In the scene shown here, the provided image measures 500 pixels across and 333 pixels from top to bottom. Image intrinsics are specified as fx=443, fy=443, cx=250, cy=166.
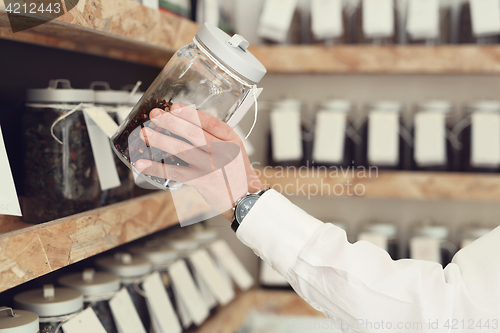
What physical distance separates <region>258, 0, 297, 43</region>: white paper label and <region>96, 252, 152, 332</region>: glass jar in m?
0.84

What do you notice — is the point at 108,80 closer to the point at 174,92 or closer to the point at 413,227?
the point at 174,92

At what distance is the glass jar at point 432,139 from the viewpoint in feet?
4.44

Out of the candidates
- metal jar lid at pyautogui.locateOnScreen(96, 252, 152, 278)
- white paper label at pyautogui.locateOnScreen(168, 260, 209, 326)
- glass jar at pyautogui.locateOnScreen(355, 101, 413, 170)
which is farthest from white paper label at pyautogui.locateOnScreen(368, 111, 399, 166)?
metal jar lid at pyautogui.locateOnScreen(96, 252, 152, 278)

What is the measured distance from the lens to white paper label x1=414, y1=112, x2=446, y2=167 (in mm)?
1353

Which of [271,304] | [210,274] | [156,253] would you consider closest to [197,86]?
[156,253]

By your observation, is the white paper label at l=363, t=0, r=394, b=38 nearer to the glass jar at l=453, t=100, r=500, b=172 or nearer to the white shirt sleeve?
the glass jar at l=453, t=100, r=500, b=172

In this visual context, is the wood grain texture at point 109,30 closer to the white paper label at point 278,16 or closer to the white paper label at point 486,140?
the white paper label at point 278,16

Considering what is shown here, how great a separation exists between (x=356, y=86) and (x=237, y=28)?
50cm

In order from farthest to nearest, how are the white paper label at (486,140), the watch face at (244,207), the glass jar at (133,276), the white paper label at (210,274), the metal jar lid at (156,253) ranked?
the white paper label at (486,140) → the white paper label at (210,274) → the metal jar lid at (156,253) → the glass jar at (133,276) → the watch face at (244,207)

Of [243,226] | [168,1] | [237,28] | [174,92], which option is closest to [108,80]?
[168,1]

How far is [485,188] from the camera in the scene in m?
1.29

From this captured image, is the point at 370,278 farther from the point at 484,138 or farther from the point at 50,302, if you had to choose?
the point at 484,138

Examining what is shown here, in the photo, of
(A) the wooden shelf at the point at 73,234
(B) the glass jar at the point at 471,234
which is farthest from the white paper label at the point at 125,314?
(B) the glass jar at the point at 471,234

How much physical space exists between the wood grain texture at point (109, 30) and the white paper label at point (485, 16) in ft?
2.88
